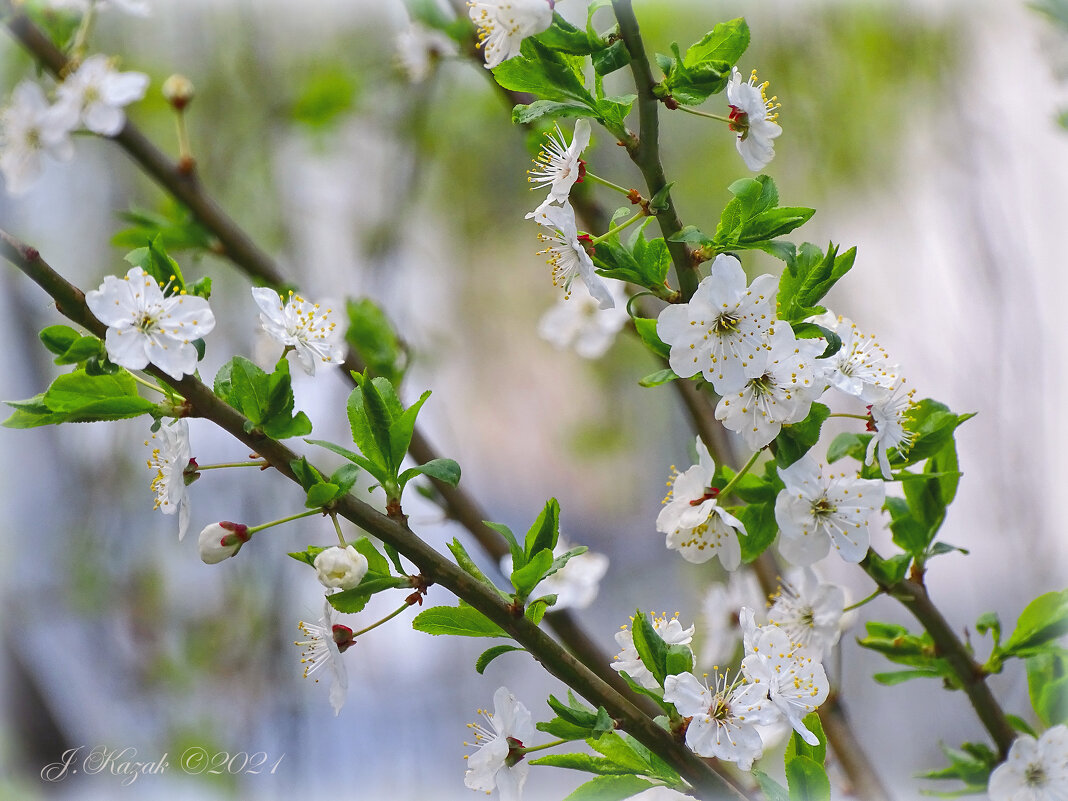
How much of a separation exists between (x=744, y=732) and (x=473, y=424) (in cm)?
202

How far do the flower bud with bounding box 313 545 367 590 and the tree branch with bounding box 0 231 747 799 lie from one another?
0.06 ft

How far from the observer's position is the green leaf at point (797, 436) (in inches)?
22.6

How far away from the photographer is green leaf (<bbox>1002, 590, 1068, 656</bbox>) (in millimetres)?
649

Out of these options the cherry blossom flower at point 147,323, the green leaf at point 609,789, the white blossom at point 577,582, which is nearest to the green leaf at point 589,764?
the green leaf at point 609,789

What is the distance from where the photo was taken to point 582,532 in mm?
2596

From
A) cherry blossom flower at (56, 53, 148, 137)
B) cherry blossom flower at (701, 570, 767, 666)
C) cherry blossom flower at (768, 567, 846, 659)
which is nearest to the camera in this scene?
cherry blossom flower at (768, 567, 846, 659)

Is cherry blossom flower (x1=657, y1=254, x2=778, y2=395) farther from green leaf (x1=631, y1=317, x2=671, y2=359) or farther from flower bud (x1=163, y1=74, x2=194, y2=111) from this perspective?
flower bud (x1=163, y1=74, x2=194, y2=111)

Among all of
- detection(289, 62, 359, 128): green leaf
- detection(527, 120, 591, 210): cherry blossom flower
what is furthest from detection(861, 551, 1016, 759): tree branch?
detection(289, 62, 359, 128): green leaf

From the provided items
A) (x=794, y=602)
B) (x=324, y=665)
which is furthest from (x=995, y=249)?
(x=324, y=665)

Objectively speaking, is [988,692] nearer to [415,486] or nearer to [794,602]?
[794,602]

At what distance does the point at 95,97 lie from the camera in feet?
3.03

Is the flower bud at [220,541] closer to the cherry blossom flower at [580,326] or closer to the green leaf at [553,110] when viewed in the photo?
the green leaf at [553,110]

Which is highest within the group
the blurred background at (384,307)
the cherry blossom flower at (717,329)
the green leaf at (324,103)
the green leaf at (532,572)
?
the cherry blossom flower at (717,329)

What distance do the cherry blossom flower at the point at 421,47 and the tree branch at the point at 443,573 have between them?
2.27 feet
